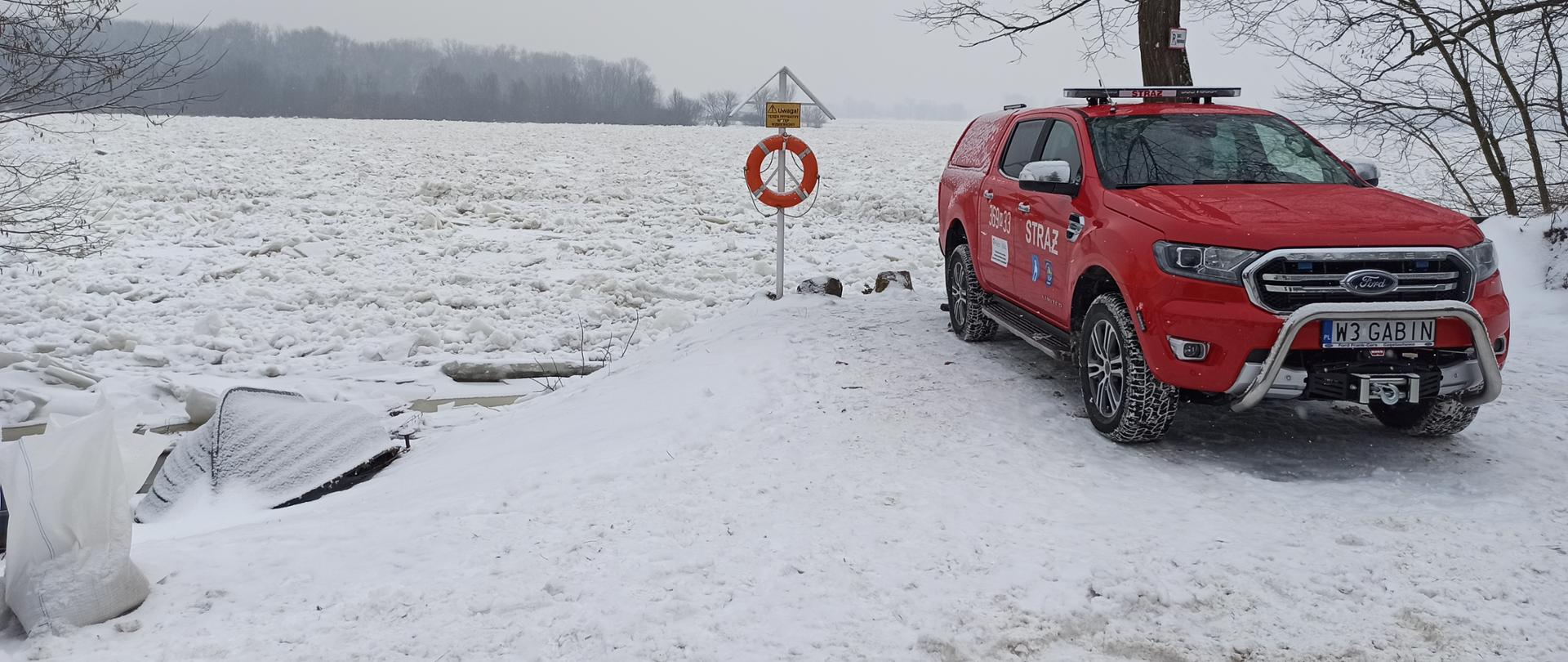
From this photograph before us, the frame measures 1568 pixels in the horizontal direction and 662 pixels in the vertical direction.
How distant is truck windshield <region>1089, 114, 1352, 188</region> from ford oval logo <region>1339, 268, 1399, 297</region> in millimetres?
1181

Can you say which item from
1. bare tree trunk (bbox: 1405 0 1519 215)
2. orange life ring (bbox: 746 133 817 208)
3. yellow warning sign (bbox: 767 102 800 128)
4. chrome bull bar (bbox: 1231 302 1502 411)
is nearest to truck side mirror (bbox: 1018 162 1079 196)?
chrome bull bar (bbox: 1231 302 1502 411)

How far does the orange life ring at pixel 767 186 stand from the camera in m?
9.74

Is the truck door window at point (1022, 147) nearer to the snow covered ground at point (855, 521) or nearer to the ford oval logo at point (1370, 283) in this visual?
the snow covered ground at point (855, 521)

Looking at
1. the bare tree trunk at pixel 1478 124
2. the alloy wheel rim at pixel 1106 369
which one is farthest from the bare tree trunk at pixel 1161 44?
the alloy wheel rim at pixel 1106 369

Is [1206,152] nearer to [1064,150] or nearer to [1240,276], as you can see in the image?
[1064,150]

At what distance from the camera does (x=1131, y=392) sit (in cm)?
540

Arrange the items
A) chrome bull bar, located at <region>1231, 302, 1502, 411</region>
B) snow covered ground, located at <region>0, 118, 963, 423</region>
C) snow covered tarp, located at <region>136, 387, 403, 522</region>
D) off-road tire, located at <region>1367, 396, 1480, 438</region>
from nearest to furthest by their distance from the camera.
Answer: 1. chrome bull bar, located at <region>1231, 302, 1502, 411</region>
2. off-road tire, located at <region>1367, 396, 1480, 438</region>
3. snow covered tarp, located at <region>136, 387, 403, 522</region>
4. snow covered ground, located at <region>0, 118, 963, 423</region>

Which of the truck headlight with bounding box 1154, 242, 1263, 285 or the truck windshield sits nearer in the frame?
the truck headlight with bounding box 1154, 242, 1263, 285

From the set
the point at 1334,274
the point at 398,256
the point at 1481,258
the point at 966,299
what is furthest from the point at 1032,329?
the point at 398,256

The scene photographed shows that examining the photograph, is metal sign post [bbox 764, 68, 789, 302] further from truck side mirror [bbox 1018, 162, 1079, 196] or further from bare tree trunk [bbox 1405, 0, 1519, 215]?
bare tree trunk [bbox 1405, 0, 1519, 215]

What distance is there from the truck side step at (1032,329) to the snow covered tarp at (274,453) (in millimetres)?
4130

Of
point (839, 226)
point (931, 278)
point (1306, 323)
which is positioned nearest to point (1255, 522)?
point (1306, 323)

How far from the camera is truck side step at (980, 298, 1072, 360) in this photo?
6477mm

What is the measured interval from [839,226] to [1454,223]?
13.6 meters
